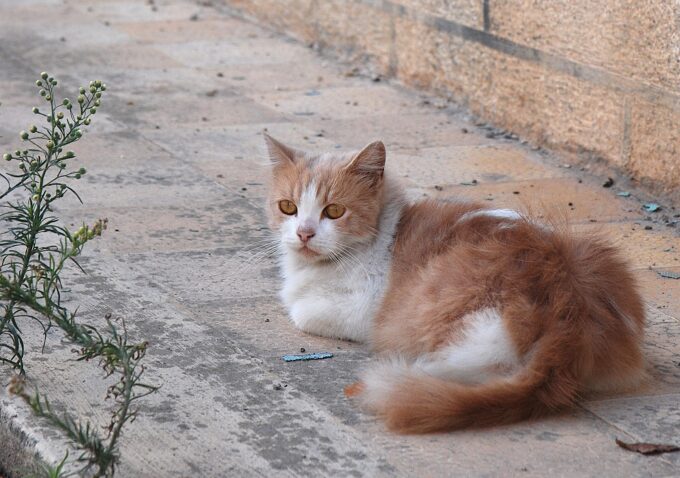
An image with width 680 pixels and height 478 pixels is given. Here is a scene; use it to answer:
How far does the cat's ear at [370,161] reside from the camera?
4191 millimetres

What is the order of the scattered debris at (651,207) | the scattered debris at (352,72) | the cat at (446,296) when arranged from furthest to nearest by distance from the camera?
1. the scattered debris at (352,72)
2. the scattered debris at (651,207)
3. the cat at (446,296)

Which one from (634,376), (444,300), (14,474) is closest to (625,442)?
(634,376)

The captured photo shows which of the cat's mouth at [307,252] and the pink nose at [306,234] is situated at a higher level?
the pink nose at [306,234]

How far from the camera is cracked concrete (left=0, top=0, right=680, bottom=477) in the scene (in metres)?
3.29

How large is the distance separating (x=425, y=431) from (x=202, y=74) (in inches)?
230

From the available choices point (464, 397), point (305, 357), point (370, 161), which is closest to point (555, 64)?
point (370, 161)

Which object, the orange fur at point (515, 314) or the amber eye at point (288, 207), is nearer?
→ the orange fur at point (515, 314)

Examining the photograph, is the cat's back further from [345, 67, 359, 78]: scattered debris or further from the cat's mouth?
[345, 67, 359, 78]: scattered debris

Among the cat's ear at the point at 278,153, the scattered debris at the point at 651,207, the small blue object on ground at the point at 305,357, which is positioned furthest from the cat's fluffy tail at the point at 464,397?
the scattered debris at the point at 651,207

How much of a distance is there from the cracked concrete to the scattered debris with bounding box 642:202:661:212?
61mm

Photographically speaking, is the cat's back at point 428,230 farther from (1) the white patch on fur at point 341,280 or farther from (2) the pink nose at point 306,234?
(2) the pink nose at point 306,234

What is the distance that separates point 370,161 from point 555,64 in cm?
288

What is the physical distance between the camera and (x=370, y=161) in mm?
4211

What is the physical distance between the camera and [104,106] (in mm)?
7723
